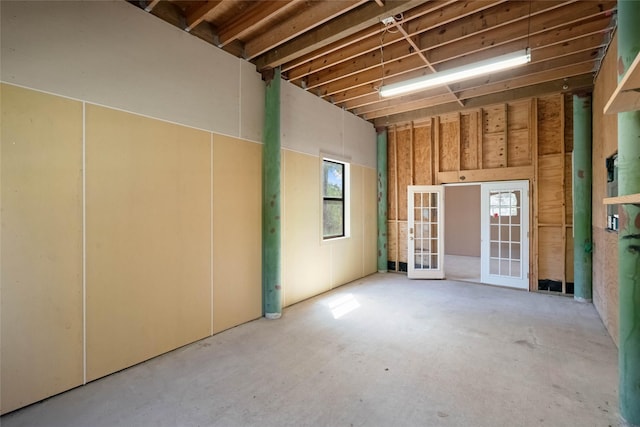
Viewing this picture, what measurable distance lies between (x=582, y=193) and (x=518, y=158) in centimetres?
124

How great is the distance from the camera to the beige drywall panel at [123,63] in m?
2.28

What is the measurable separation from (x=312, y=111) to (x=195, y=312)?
365 cm

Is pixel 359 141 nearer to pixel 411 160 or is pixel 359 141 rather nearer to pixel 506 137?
pixel 411 160

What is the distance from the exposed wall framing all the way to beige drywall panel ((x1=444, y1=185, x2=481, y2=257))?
3581mm

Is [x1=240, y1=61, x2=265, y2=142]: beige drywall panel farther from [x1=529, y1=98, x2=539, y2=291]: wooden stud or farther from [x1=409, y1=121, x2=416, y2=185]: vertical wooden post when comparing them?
[x1=529, y1=98, x2=539, y2=291]: wooden stud

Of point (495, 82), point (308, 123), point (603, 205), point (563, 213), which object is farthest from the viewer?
point (563, 213)

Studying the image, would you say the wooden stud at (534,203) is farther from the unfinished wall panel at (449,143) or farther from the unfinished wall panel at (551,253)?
the unfinished wall panel at (449,143)

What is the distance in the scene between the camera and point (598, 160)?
13.9 ft

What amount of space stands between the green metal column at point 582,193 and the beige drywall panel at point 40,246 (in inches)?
262

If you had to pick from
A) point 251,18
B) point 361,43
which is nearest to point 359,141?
point 361,43

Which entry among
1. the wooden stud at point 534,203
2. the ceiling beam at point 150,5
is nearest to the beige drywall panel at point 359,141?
the wooden stud at point 534,203

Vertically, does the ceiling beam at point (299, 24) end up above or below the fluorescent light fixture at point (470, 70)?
above

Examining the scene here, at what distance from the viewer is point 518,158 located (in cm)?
568

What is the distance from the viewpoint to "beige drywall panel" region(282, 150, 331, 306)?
4.59 m
